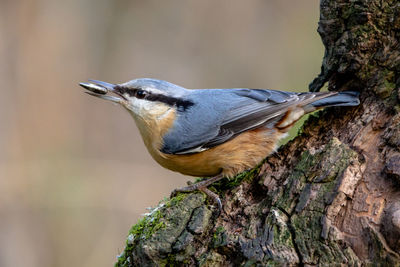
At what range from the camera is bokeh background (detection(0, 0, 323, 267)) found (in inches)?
207

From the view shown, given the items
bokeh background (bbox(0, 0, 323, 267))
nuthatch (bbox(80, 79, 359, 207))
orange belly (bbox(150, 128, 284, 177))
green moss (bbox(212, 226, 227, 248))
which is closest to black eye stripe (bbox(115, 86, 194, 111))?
nuthatch (bbox(80, 79, 359, 207))

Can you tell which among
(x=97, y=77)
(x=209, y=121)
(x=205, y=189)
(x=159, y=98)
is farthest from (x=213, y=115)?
(x=97, y=77)

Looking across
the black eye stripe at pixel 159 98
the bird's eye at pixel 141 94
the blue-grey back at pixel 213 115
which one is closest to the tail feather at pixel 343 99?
the blue-grey back at pixel 213 115

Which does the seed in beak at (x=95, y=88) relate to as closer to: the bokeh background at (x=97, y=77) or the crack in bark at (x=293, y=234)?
the crack in bark at (x=293, y=234)

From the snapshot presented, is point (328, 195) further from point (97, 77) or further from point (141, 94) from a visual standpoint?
point (97, 77)

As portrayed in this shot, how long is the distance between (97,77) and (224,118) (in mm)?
3462

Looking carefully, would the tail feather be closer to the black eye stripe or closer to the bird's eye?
the black eye stripe

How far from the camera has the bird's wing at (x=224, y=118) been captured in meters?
3.32

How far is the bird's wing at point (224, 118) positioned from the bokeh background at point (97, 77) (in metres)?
2.22

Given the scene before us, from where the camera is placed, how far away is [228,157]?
10.9ft

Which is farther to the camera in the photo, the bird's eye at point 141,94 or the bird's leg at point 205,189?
the bird's eye at point 141,94

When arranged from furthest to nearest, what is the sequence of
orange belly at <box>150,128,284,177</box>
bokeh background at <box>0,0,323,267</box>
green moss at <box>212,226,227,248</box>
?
1. bokeh background at <box>0,0,323,267</box>
2. orange belly at <box>150,128,284,177</box>
3. green moss at <box>212,226,227,248</box>

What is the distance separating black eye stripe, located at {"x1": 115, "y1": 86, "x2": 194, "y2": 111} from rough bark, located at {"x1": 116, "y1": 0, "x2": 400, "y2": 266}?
785mm

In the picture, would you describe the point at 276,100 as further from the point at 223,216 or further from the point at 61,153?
the point at 61,153
